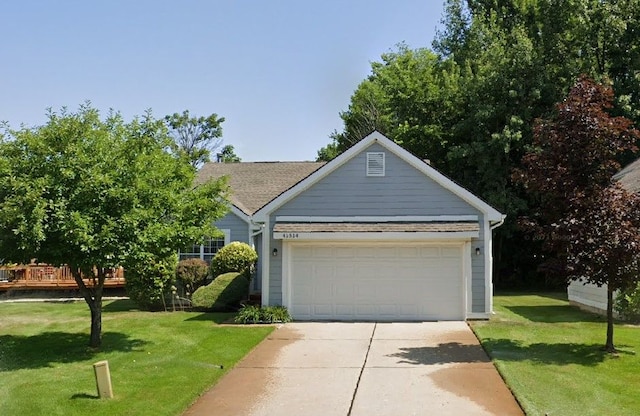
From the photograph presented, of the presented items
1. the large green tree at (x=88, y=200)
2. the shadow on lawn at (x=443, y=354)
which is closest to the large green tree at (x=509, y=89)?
the shadow on lawn at (x=443, y=354)

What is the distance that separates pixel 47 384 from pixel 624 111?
2483 centimetres

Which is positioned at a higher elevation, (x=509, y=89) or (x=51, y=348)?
(x=509, y=89)

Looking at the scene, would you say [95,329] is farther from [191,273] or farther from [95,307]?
[191,273]

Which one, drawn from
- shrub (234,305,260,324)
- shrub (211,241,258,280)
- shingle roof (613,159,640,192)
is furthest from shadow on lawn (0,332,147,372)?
shingle roof (613,159,640,192)

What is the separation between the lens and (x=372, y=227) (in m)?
17.4

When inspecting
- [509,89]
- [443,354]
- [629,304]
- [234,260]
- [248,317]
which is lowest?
[443,354]

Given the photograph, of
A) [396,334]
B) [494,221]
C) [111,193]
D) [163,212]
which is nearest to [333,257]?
[396,334]

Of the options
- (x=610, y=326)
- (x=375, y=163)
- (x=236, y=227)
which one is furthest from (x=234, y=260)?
(x=610, y=326)

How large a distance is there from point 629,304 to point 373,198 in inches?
283

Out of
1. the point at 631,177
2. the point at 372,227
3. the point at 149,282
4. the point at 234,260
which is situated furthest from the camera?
the point at 631,177

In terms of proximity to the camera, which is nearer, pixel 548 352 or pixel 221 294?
pixel 548 352

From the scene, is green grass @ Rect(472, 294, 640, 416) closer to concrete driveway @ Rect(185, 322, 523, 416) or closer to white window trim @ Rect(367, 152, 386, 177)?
concrete driveway @ Rect(185, 322, 523, 416)

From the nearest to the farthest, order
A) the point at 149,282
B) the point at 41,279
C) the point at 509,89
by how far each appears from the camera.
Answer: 1. the point at 149,282
2. the point at 41,279
3. the point at 509,89

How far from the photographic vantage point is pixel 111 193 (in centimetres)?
1213
